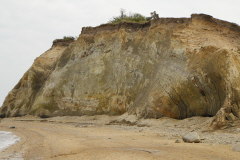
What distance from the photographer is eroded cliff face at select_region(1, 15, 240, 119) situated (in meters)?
18.1

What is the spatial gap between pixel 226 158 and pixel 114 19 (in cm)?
2679

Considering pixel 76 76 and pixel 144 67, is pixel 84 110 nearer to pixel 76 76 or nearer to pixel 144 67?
pixel 76 76

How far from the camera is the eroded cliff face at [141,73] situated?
1808cm

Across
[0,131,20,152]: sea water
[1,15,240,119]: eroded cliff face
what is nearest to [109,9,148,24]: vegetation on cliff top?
[1,15,240,119]: eroded cliff face

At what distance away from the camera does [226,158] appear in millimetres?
8656

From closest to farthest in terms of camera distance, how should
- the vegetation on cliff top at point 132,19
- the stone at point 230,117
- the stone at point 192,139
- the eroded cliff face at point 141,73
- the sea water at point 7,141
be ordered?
1. the stone at point 192,139
2. the sea water at point 7,141
3. the stone at point 230,117
4. the eroded cliff face at point 141,73
5. the vegetation on cliff top at point 132,19

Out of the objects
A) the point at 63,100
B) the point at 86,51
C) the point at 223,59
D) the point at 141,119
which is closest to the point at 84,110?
the point at 63,100

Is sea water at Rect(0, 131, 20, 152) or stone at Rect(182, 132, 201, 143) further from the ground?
stone at Rect(182, 132, 201, 143)

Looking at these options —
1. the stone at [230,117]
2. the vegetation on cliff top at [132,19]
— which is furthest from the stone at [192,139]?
the vegetation on cliff top at [132,19]

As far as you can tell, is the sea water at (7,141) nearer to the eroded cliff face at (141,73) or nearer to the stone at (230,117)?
the eroded cliff face at (141,73)

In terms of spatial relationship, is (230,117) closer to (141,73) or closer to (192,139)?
(192,139)

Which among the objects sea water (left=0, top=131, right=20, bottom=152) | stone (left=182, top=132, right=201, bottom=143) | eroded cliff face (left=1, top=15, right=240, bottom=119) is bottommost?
sea water (left=0, top=131, right=20, bottom=152)

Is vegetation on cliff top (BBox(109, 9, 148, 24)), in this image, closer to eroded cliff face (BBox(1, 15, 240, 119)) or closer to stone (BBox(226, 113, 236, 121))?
eroded cliff face (BBox(1, 15, 240, 119))

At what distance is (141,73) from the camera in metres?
24.9
